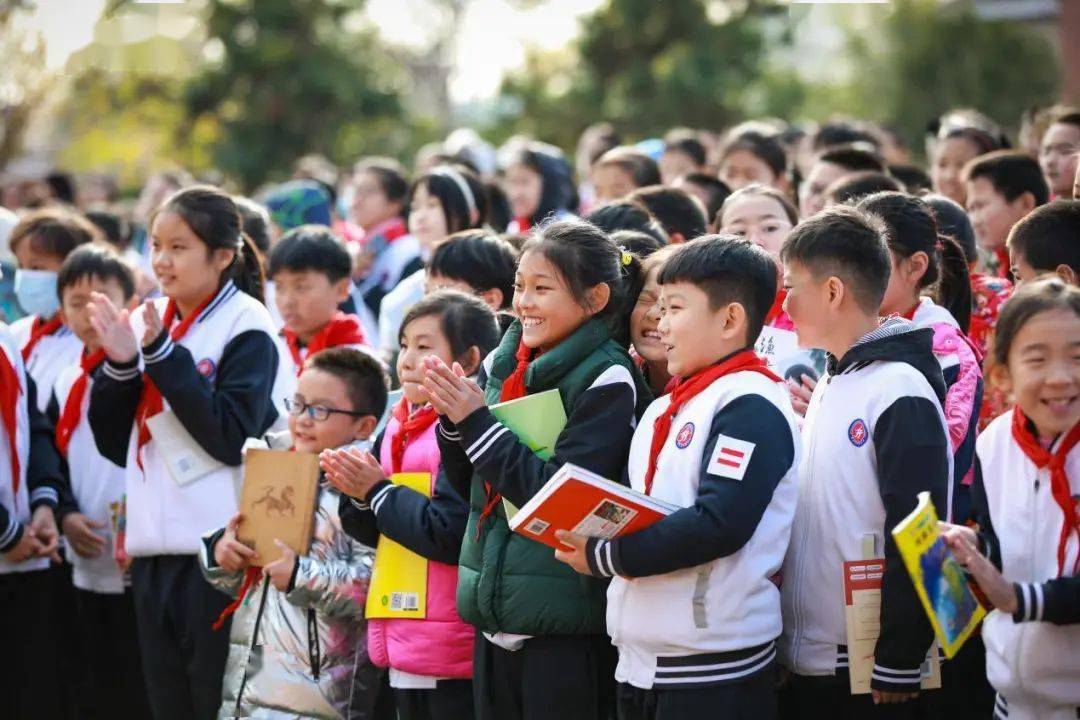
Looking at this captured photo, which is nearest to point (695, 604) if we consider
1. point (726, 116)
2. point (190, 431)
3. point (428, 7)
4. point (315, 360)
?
point (315, 360)

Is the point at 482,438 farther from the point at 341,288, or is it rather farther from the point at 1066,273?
the point at 341,288

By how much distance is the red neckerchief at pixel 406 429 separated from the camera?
13.9 feet

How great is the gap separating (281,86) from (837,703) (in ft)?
53.5

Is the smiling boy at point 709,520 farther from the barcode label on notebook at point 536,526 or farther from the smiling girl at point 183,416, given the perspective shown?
the smiling girl at point 183,416

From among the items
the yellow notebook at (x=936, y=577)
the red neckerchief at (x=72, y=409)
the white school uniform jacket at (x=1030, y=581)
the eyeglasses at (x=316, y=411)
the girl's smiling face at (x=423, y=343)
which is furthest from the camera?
the red neckerchief at (x=72, y=409)

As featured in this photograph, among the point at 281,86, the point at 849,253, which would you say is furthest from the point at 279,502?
the point at 281,86

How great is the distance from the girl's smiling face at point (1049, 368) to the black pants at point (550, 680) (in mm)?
1305

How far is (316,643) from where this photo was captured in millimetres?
4352

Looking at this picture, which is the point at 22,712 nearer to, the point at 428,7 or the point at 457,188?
the point at 457,188

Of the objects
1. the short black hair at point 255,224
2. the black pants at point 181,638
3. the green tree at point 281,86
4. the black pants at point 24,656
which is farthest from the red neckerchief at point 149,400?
the green tree at point 281,86

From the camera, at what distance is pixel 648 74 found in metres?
19.5

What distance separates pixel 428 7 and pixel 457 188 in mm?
24332

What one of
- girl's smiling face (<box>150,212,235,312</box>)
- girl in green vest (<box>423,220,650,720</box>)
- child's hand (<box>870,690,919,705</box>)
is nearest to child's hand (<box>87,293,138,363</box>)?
girl's smiling face (<box>150,212,235,312</box>)

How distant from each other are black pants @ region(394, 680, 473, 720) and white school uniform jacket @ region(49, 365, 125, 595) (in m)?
2.13
